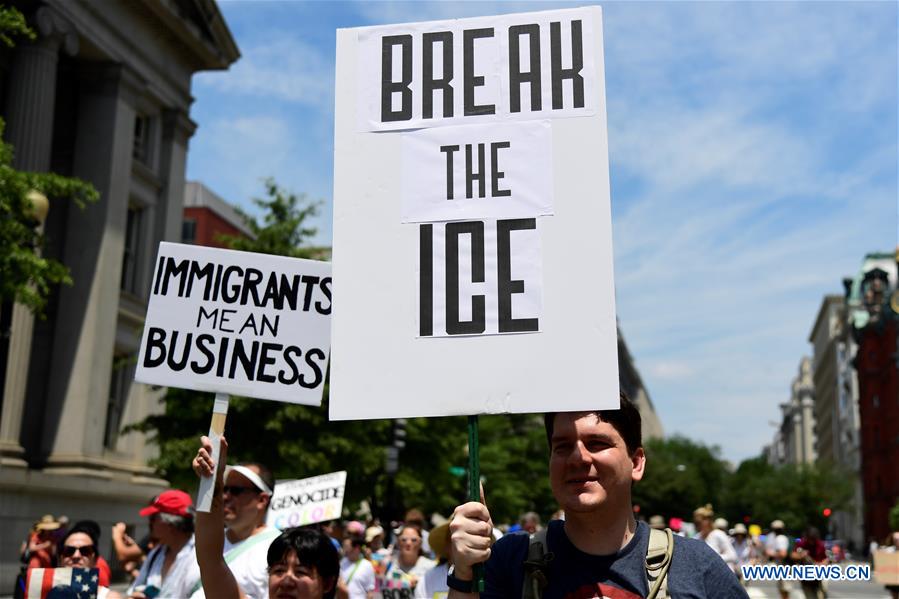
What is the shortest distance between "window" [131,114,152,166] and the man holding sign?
30105mm

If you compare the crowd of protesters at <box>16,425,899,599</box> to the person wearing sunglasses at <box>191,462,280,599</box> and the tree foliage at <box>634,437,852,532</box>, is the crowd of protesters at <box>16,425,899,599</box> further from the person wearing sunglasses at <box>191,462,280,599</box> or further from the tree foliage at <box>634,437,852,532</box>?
the tree foliage at <box>634,437,852,532</box>

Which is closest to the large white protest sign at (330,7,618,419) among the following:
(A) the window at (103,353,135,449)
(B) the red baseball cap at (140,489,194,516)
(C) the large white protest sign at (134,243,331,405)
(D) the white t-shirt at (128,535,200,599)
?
(C) the large white protest sign at (134,243,331,405)

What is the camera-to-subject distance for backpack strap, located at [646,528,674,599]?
2711 millimetres

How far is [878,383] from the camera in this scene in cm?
9519

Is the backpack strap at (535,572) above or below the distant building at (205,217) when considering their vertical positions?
below

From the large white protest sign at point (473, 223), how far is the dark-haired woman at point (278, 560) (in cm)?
101

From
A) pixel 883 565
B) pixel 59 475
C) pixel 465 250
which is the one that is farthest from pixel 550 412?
pixel 59 475

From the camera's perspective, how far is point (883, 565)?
11.4 m

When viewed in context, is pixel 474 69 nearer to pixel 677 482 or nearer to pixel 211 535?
pixel 211 535

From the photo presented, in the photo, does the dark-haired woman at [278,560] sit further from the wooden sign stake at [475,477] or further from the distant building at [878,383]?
the distant building at [878,383]

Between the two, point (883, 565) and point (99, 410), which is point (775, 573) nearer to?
point (883, 565)

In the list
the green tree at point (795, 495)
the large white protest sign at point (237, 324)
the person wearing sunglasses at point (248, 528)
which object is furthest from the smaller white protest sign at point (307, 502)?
the green tree at point (795, 495)

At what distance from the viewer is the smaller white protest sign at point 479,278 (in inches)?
126

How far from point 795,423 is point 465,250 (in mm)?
206147
